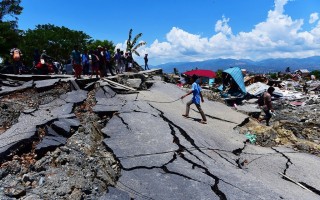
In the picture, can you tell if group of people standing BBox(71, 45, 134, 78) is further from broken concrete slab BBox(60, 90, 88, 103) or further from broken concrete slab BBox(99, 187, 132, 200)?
broken concrete slab BBox(99, 187, 132, 200)

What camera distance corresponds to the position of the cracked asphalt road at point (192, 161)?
4672mm

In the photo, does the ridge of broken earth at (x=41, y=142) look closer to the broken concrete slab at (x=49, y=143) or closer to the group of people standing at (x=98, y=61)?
the broken concrete slab at (x=49, y=143)

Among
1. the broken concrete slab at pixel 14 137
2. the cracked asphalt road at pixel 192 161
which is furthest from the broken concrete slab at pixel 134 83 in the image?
the broken concrete slab at pixel 14 137

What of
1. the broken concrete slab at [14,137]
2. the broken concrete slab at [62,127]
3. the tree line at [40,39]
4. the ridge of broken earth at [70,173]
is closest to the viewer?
the ridge of broken earth at [70,173]

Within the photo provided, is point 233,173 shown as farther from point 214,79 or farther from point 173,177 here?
point 214,79

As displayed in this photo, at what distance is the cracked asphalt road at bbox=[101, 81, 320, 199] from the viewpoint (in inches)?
184

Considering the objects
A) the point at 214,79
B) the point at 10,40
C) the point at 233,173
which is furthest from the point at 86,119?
the point at 10,40

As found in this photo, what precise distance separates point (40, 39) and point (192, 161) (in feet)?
112

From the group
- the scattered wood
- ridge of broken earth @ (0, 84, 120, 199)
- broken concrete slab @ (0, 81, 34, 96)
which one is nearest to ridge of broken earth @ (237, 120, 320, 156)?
ridge of broken earth @ (0, 84, 120, 199)

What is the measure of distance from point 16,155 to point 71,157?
3.03 feet

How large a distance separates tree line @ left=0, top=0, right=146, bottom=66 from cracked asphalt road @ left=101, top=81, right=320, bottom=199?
20237mm

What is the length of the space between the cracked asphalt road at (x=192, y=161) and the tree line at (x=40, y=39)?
20237 mm

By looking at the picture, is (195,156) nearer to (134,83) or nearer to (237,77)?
(134,83)

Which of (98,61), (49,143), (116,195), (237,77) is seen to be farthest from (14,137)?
(237,77)
